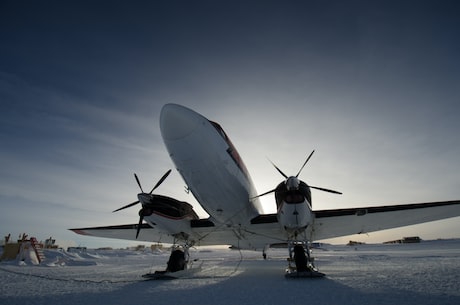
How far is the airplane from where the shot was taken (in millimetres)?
8156

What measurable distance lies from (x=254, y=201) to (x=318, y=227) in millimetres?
3419

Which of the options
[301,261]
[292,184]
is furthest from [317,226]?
[292,184]

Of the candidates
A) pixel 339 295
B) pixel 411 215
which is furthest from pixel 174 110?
pixel 411 215

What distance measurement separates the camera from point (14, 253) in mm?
23094

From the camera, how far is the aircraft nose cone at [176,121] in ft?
24.9

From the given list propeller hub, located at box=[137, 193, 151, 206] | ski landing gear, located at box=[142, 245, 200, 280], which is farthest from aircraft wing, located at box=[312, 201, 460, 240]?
propeller hub, located at box=[137, 193, 151, 206]

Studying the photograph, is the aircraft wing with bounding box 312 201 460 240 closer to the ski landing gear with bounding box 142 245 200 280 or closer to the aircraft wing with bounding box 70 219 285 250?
the aircraft wing with bounding box 70 219 285 250

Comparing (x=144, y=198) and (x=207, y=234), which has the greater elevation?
(x=144, y=198)

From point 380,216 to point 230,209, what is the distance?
21.0 feet

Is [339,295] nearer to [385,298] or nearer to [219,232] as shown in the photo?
[385,298]

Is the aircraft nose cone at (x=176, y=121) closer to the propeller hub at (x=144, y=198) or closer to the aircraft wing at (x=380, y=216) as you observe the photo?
the propeller hub at (x=144, y=198)

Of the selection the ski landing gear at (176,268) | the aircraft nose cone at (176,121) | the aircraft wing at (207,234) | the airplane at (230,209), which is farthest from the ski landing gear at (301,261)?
the aircraft nose cone at (176,121)

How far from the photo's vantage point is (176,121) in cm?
761

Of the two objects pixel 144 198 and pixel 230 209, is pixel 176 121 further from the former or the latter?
pixel 230 209
